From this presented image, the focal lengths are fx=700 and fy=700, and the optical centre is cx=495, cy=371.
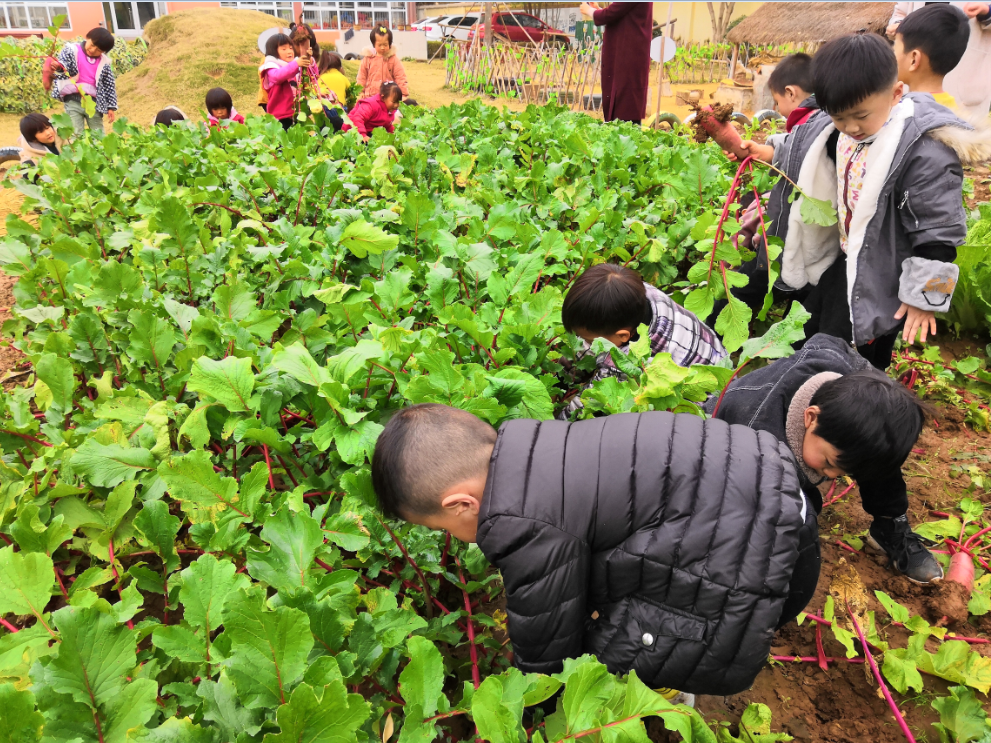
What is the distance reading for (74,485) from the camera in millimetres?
1535

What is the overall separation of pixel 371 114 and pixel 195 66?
45.3ft

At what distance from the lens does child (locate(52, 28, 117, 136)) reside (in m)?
7.75

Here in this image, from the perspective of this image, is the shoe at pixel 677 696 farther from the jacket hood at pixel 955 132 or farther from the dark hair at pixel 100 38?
the dark hair at pixel 100 38

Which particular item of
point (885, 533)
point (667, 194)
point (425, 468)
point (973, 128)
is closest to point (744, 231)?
point (667, 194)

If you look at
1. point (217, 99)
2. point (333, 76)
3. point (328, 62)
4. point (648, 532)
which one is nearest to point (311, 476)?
point (648, 532)

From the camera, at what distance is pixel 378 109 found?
703 centimetres

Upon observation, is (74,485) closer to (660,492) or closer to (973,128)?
(660,492)

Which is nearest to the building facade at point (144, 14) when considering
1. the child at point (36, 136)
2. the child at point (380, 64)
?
the child at point (380, 64)

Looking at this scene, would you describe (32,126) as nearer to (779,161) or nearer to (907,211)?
(779,161)

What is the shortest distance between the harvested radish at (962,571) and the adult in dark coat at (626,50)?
5.96 metres

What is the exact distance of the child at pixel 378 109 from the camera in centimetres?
689

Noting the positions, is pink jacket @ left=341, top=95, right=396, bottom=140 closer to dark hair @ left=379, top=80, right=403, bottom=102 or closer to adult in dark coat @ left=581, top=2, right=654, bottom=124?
dark hair @ left=379, top=80, right=403, bottom=102

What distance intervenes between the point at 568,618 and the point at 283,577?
0.56 metres

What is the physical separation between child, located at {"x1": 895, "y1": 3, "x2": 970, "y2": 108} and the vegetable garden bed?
878 millimetres
